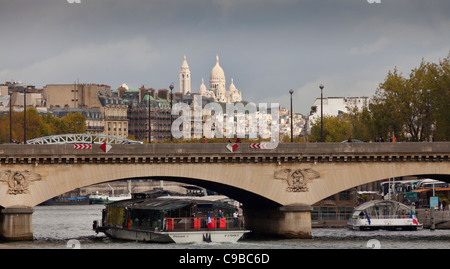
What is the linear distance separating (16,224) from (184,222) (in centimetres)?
957

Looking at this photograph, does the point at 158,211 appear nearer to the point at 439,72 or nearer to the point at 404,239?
the point at 404,239

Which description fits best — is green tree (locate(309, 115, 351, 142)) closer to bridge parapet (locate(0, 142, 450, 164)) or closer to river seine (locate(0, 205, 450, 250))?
river seine (locate(0, 205, 450, 250))

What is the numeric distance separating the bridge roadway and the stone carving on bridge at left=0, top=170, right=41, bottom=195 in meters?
0.06

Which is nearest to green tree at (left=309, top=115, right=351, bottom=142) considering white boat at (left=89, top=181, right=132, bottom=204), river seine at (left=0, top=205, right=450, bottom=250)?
white boat at (left=89, top=181, right=132, bottom=204)

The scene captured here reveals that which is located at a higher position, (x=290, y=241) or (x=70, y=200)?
(x=290, y=241)

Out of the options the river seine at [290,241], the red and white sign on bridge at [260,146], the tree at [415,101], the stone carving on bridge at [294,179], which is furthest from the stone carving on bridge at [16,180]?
the tree at [415,101]

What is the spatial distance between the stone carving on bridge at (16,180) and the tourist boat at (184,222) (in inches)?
292

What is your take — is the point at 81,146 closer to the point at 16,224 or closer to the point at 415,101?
the point at 16,224

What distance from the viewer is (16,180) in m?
60.2

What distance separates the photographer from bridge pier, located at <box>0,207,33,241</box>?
196ft

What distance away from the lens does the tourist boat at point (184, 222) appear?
6012 cm

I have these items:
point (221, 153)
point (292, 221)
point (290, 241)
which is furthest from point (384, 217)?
point (221, 153)

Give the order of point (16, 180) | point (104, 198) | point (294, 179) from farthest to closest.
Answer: point (104, 198) → point (294, 179) → point (16, 180)
